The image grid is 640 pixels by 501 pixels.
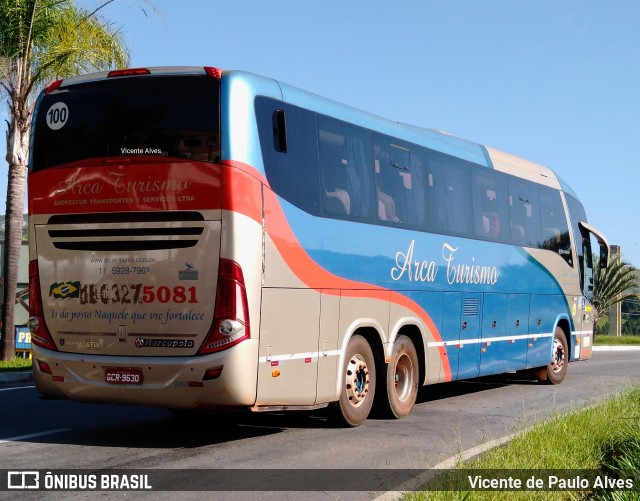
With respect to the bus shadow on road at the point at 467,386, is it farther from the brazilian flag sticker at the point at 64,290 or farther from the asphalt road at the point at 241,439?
the brazilian flag sticker at the point at 64,290

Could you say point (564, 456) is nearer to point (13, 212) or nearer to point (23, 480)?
point (23, 480)

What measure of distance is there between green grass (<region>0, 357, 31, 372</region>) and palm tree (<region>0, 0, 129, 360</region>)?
12.4 inches

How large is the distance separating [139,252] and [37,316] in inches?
58.0

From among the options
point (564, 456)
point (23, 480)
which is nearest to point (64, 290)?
point (23, 480)

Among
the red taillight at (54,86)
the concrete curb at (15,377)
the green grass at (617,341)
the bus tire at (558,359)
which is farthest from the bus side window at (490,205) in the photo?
the green grass at (617,341)

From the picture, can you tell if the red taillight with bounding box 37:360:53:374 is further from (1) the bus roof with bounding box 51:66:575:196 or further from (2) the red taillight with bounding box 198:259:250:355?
(1) the bus roof with bounding box 51:66:575:196

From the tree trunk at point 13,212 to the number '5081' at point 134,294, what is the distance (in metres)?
12.5

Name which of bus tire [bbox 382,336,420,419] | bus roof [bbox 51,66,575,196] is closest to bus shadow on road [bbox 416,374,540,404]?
bus tire [bbox 382,336,420,419]

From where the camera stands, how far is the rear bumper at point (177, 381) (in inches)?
379

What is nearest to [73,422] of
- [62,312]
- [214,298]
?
[62,312]

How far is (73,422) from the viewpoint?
1191cm

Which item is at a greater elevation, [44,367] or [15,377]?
[44,367]

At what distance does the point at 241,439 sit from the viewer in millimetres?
10797

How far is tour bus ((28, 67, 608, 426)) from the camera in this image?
9.77 m
